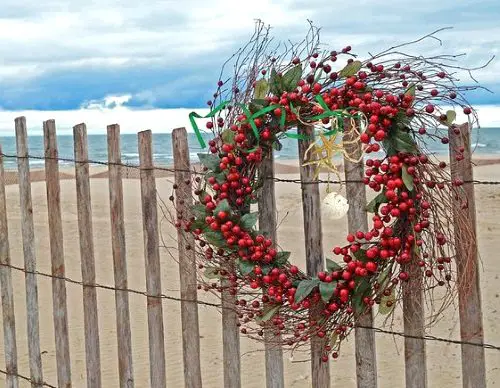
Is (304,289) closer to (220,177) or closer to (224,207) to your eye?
(224,207)

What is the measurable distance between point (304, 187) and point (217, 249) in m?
0.44

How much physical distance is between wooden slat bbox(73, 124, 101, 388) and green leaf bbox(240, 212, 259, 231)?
1325mm

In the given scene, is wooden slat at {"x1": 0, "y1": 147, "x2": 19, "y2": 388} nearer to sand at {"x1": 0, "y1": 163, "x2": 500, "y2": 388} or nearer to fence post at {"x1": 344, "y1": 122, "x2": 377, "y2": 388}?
sand at {"x1": 0, "y1": 163, "x2": 500, "y2": 388}

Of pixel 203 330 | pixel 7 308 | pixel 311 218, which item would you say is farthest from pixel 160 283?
pixel 203 330

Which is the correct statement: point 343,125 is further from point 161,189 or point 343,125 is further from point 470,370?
point 161,189

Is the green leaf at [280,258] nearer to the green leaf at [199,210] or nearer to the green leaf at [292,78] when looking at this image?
the green leaf at [199,210]

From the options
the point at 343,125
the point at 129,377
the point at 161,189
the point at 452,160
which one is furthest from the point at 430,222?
the point at 161,189

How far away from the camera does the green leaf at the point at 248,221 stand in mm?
3379

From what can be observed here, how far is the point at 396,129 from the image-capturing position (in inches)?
124

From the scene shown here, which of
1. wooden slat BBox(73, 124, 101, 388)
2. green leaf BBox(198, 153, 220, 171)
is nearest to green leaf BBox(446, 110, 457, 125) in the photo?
green leaf BBox(198, 153, 220, 171)

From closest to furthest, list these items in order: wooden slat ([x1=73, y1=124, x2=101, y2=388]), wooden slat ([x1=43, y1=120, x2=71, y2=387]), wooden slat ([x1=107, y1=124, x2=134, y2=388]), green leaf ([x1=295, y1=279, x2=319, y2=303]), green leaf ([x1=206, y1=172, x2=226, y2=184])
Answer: green leaf ([x1=295, y1=279, x2=319, y2=303]) < green leaf ([x1=206, y1=172, x2=226, y2=184]) < wooden slat ([x1=107, y1=124, x2=134, y2=388]) < wooden slat ([x1=73, y1=124, x2=101, y2=388]) < wooden slat ([x1=43, y1=120, x2=71, y2=387])

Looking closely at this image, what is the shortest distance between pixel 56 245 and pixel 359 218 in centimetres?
210

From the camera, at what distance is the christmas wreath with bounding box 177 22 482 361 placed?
3109 mm

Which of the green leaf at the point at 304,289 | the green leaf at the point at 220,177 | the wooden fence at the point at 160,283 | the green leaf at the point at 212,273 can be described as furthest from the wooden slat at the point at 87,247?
the green leaf at the point at 304,289
